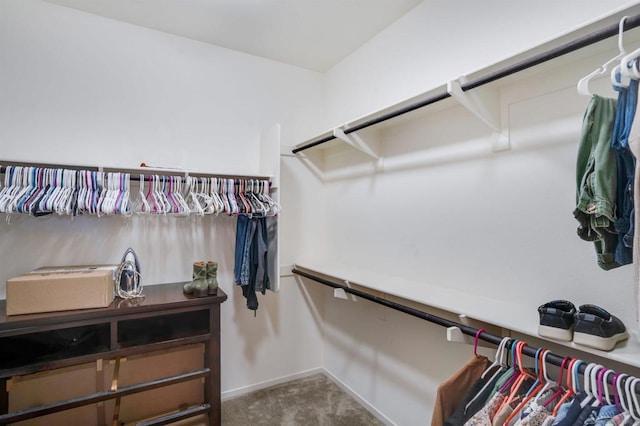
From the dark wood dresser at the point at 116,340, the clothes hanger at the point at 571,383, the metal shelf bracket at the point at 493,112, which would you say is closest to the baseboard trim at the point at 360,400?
the dark wood dresser at the point at 116,340

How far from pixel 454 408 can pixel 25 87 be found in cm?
289

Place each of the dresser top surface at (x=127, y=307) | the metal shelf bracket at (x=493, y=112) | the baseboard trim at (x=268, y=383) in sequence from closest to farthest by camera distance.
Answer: the metal shelf bracket at (x=493, y=112), the dresser top surface at (x=127, y=307), the baseboard trim at (x=268, y=383)

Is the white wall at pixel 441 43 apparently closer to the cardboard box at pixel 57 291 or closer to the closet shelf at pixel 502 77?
the closet shelf at pixel 502 77

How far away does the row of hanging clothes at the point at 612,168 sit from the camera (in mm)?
865

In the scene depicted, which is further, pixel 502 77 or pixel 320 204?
pixel 320 204

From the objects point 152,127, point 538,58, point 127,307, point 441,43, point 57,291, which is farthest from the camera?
point 152,127

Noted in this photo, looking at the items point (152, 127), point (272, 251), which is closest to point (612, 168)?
point (272, 251)

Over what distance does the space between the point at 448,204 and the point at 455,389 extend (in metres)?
0.96

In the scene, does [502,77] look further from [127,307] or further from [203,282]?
[127,307]

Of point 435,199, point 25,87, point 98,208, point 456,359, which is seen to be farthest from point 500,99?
point 25,87

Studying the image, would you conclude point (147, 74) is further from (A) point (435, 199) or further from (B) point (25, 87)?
(A) point (435, 199)

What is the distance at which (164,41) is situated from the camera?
242cm

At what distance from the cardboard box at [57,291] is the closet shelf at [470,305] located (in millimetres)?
1379

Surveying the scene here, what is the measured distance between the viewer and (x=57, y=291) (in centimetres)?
169
